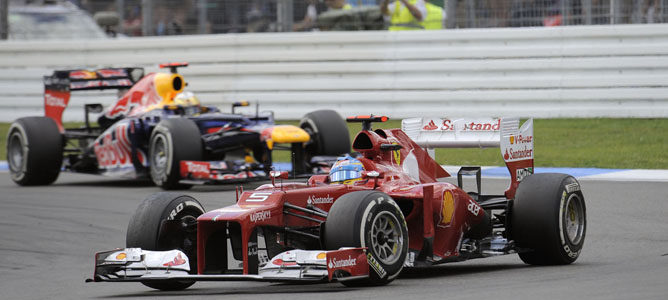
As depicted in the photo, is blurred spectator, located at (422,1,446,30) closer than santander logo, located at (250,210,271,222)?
No

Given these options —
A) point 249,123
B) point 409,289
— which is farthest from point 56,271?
point 249,123

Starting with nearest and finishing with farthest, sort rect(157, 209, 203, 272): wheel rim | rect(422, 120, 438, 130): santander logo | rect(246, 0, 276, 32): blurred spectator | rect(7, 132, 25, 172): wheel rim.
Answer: rect(157, 209, 203, 272): wheel rim < rect(422, 120, 438, 130): santander logo < rect(7, 132, 25, 172): wheel rim < rect(246, 0, 276, 32): blurred spectator

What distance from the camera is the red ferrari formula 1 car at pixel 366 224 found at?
27.7ft

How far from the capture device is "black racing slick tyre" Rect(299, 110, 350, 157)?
59.3ft

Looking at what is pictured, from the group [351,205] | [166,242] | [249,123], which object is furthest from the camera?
[249,123]

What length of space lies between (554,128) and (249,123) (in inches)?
228

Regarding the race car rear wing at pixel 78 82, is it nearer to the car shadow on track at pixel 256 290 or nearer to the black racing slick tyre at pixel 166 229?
the black racing slick tyre at pixel 166 229

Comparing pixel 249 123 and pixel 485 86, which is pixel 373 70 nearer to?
pixel 485 86

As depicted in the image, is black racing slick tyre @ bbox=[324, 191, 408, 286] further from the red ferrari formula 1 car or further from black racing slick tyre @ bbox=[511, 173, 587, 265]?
black racing slick tyre @ bbox=[511, 173, 587, 265]

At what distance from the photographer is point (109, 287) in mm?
9734

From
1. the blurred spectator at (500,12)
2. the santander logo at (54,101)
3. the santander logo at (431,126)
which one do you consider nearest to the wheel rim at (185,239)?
the santander logo at (431,126)

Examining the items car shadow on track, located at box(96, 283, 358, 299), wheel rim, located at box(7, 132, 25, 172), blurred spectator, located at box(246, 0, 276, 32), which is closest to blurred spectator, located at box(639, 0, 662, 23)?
blurred spectator, located at box(246, 0, 276, 32)

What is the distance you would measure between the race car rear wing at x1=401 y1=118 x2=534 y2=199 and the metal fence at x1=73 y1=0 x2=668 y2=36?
10015 millimetres

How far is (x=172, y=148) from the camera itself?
16.8 metres
